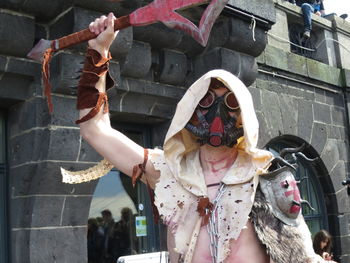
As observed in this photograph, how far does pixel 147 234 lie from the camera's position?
4660 millimetres

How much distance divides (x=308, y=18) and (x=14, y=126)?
4327mm

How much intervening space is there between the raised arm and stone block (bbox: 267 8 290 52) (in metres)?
4.20

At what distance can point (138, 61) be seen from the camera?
4.26m

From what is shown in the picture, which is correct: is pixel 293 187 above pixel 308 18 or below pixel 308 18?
below

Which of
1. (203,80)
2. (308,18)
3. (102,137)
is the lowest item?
(102,137)

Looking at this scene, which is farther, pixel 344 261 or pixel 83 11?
pixel 344 261

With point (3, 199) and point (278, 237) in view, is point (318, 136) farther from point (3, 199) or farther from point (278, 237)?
point (278, 237)

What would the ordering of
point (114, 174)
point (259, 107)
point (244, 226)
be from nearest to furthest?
point (244, 226) → point (114, 174) → point (259, 107)

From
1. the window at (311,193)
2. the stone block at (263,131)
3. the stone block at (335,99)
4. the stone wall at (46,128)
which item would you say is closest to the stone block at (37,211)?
the stone wall at (46,128)

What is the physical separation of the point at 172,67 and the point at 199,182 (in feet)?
8.28

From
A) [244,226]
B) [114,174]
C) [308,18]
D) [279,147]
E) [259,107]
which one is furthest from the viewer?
[308,18]

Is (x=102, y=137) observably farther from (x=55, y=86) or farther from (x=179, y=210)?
(x=55, y=86)

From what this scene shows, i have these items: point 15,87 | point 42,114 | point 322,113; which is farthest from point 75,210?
point 322,113

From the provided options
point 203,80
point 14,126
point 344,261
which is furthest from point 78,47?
point 344,261
